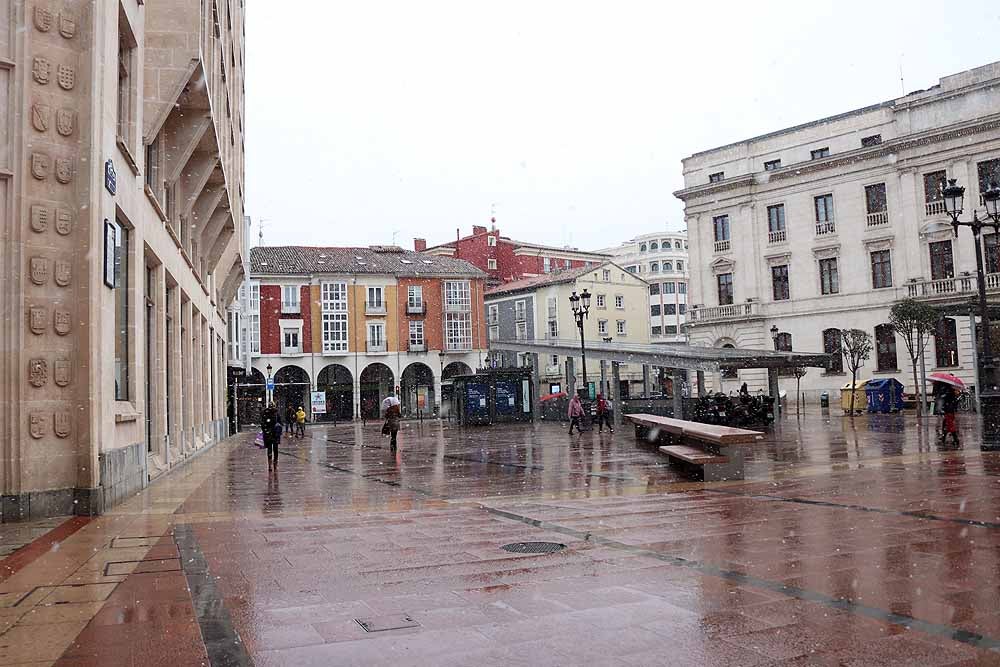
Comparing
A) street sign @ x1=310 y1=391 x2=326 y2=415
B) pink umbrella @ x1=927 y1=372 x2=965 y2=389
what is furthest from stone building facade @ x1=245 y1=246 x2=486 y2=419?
pink umbrella @ x1=927 y1=372 x2=965 y2=389

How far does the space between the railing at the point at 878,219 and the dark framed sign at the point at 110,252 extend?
44.5 m

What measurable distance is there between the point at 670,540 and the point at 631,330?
232 feet

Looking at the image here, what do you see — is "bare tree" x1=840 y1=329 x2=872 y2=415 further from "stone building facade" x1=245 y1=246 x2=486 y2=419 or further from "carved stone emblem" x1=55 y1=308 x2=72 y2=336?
"carved stone emblem" x1=55 y1=308 x2=72 y2=336

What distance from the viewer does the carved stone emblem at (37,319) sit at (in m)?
10.1

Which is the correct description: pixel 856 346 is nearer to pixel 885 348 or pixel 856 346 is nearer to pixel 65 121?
pixel 885 348

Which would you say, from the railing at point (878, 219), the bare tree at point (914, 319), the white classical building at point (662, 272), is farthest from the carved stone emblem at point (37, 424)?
the white classical building at point (662, 272)

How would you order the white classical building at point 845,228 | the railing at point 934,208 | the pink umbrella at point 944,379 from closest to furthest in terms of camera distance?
the pink umbrella at point 944,379 → the white classical building at point 845,228 → the railing at point 934,208

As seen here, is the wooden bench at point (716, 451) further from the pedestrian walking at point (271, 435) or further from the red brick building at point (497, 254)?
the red brick building at point (497, 254)

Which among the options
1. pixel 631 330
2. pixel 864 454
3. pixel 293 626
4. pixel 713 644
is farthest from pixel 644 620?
pixel 631 330

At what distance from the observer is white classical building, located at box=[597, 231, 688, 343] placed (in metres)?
103

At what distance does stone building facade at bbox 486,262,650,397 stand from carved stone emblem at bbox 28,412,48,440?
58635mm

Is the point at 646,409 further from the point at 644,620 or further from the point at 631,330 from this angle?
the point at 631,330

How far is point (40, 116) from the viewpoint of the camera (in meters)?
10.3

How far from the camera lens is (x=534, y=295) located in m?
72.2
